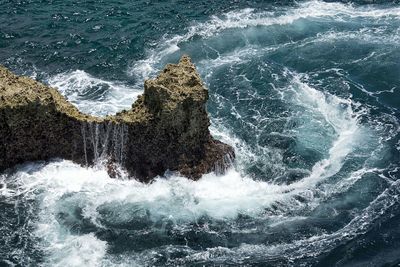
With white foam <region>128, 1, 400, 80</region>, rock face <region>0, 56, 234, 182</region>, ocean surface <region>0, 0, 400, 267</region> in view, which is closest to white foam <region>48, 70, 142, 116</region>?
ocean surface <region>0, 0, 400, 267</region>

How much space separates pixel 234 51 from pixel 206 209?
29699 millimetres

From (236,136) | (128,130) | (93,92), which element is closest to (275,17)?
(236,136)

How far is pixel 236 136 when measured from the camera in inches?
2381

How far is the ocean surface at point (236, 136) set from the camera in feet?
156

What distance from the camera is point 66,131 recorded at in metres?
53.7

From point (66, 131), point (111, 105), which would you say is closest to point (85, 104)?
point (111, 105)

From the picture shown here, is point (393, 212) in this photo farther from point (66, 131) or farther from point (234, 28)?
point (234, 28)

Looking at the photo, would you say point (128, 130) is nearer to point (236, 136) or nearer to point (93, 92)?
point (236, 136)

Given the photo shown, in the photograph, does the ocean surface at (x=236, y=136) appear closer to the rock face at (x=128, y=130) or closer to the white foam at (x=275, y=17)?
the white foam at (x=275, y=17)

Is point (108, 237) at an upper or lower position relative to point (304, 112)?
lower

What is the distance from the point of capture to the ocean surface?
156 feet

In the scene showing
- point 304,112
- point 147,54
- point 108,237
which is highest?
point 147,54

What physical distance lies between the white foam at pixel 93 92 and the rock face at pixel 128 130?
9401 millimetres

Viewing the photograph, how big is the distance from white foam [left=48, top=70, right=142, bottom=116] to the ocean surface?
20 cm
